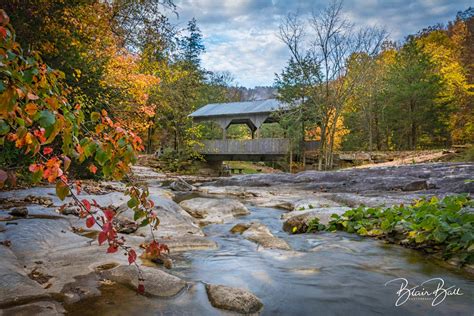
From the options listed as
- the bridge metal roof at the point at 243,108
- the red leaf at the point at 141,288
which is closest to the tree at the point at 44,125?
the red leaf at the point at 141,288

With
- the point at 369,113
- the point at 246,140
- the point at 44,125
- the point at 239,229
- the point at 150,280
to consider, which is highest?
the point at 369,113

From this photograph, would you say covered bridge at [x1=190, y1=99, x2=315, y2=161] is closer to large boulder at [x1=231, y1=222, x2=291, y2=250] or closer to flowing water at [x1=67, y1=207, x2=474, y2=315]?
large boulder at [x1=231, y1=222, x2=291, y2=250]

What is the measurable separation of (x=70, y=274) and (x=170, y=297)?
92 centimetres

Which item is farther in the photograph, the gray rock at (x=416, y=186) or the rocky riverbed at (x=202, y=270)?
the gray rock at (x=416, y=186)

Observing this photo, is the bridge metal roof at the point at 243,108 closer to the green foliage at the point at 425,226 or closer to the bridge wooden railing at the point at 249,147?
the bridge wooden railing at the point at 249,147

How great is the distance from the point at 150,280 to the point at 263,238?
242cm

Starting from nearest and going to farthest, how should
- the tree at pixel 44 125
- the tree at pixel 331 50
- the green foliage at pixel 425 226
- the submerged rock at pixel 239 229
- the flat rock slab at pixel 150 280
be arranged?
the tree at pixel 44 125 < the flat rock slab at pixel 150 280 < the green foliage at pixel 425 226 < the submerged rock at pixel 239 229 < the tree at pixel 331 50

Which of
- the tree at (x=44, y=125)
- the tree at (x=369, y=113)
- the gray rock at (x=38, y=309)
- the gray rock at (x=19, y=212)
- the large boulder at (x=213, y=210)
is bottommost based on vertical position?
the large boulder at (x=213, y=210)

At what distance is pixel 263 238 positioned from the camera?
4.85 meters

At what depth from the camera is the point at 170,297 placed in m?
2.53

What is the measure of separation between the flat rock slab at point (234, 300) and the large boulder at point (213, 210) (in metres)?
4.04

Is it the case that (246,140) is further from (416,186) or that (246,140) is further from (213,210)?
(213,210)

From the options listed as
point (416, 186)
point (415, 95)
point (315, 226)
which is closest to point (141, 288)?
point (315, 226)

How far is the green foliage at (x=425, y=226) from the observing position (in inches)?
142
